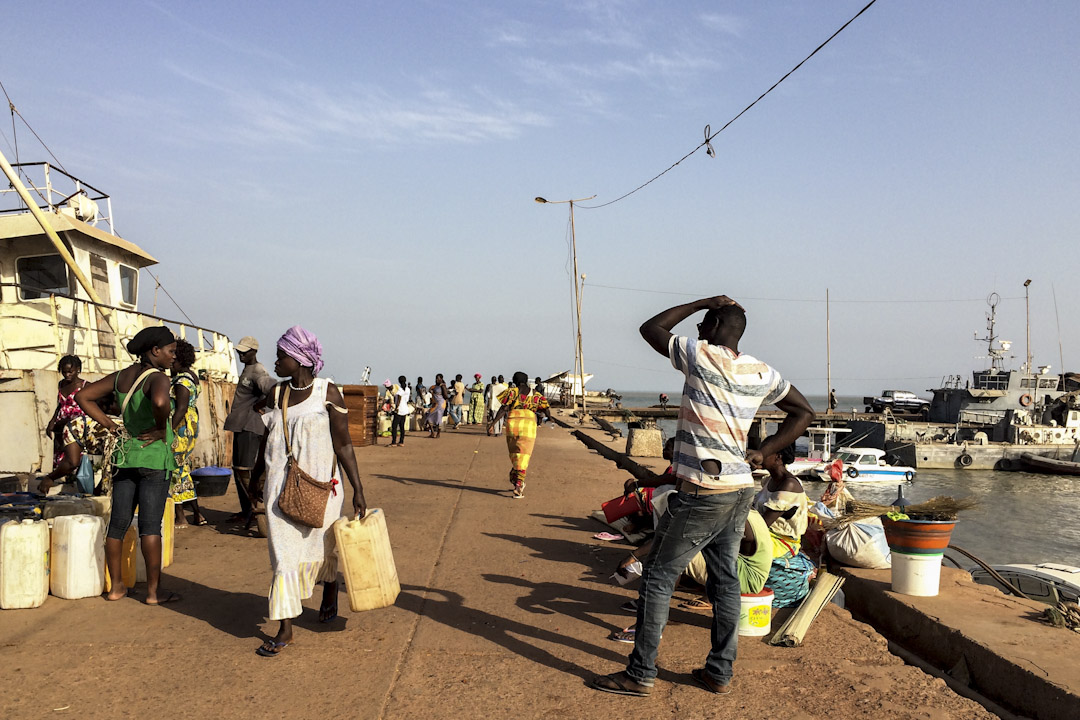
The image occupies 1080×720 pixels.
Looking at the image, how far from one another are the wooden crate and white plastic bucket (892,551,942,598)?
13756 millimetres

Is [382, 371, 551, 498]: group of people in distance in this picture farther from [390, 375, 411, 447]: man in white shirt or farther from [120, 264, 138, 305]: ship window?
[120, 264, 138, 305]: ship window

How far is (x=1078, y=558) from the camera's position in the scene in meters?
24.4

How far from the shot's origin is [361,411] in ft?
59.8

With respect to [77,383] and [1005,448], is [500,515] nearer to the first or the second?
[77,383]

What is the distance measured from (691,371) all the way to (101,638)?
12.1 ft

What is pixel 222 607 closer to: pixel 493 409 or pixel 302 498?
pixel 302 498

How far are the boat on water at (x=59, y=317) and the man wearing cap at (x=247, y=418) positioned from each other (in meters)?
4.88

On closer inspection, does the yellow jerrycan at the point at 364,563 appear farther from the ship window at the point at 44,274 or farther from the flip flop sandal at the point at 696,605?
the ship window at the point at 44,274

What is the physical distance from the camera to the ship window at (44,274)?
14.8 meters

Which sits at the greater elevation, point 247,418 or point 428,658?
point 247,418

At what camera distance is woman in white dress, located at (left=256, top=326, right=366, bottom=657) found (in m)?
4.29

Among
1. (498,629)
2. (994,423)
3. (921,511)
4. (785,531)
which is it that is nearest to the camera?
(498,629)

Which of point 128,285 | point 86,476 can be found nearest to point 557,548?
point 86,476

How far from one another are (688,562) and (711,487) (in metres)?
0.41
